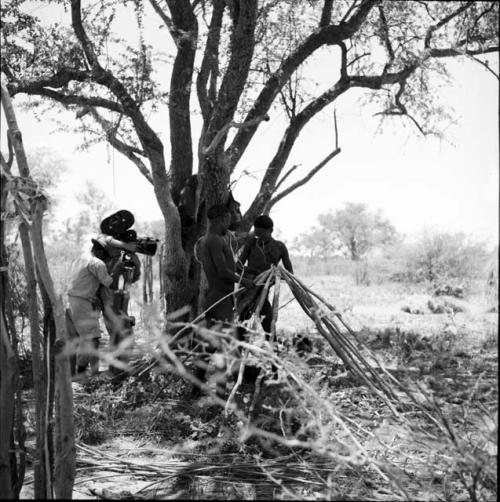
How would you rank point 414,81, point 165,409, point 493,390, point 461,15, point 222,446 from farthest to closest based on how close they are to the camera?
1. point 414,81
2. point 461,15
3. point 493,390
4. point 165,409
5. point 222,446

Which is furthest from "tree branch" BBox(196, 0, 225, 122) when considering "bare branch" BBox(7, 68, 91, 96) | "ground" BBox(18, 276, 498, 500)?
"ground" BBox(18, 276, 498, 500)

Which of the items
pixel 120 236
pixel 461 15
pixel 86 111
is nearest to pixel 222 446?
pixel 120 236

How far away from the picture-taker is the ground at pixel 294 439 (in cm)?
302

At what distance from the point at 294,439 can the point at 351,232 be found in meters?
44.0

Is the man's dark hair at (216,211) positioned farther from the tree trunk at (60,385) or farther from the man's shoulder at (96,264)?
the tree trunk at (60,385)

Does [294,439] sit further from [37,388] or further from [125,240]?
[125,240]

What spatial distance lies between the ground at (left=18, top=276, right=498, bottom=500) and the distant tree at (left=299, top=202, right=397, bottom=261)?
38.9m

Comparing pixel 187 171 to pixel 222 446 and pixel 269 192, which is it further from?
pixel 222 446

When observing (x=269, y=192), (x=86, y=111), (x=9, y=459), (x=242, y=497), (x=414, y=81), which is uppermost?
(x=414, y=81)

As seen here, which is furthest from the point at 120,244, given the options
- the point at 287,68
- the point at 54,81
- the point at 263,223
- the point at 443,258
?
the point at 443,258

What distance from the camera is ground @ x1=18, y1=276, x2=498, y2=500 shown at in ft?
9.91

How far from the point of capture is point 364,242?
46125mm

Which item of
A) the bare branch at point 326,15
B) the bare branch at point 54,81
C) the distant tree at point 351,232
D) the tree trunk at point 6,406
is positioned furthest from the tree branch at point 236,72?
the distant tree at point 351,232

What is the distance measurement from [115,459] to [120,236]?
2.74 metres
